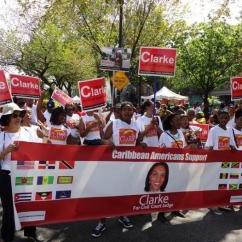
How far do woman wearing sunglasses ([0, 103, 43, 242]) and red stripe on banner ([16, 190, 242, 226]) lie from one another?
7.0 inches

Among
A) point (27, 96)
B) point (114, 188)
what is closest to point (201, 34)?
point (27, 96)

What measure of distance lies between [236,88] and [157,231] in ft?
14.2

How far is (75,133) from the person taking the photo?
363 inches

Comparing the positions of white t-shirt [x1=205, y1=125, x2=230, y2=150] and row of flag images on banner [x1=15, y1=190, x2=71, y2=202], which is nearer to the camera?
row of flag images on banner [x1=15, y1=190, x2=71, y2=202]

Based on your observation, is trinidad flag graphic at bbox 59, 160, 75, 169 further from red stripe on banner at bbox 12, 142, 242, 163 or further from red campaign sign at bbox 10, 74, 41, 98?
red campaign sign at bbox 10, 74, 41, 98

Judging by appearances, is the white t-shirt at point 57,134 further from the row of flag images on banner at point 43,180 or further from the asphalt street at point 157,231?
the row of flag images on banner at point 43,180

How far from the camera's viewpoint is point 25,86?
9547 millimetres

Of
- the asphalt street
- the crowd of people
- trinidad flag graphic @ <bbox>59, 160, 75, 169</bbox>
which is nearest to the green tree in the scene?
the crowd of people

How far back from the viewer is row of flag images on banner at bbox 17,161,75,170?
A: 5695 millimetres

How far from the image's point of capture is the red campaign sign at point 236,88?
9.94m

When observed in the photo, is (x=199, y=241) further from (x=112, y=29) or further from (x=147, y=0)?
(x=112, y=29)

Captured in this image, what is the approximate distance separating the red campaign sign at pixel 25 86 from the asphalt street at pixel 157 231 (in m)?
3.43

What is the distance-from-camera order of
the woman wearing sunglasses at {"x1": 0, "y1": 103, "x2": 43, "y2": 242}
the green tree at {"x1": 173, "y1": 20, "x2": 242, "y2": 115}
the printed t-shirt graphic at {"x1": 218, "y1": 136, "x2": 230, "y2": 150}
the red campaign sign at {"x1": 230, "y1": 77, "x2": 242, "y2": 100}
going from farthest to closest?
the green tree at {"x1": 173, "y1": 20, "x2": 242, "y2": 115} < the red campaign sign at {"x1": 230, "y1": 77, "x2": 242, "y2": 100} < the printed t-shirt graphic at {"x1": 218, "y1": 136, "x2": 230, "y2": 150} < the woman wearing sunglasses at {"x1": 0, "y1": 103, "x2": 43, "y2": 242}

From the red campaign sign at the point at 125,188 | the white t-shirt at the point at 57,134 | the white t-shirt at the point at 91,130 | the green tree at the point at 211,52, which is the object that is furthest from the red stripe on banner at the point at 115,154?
the green tree at the point at 211,52
